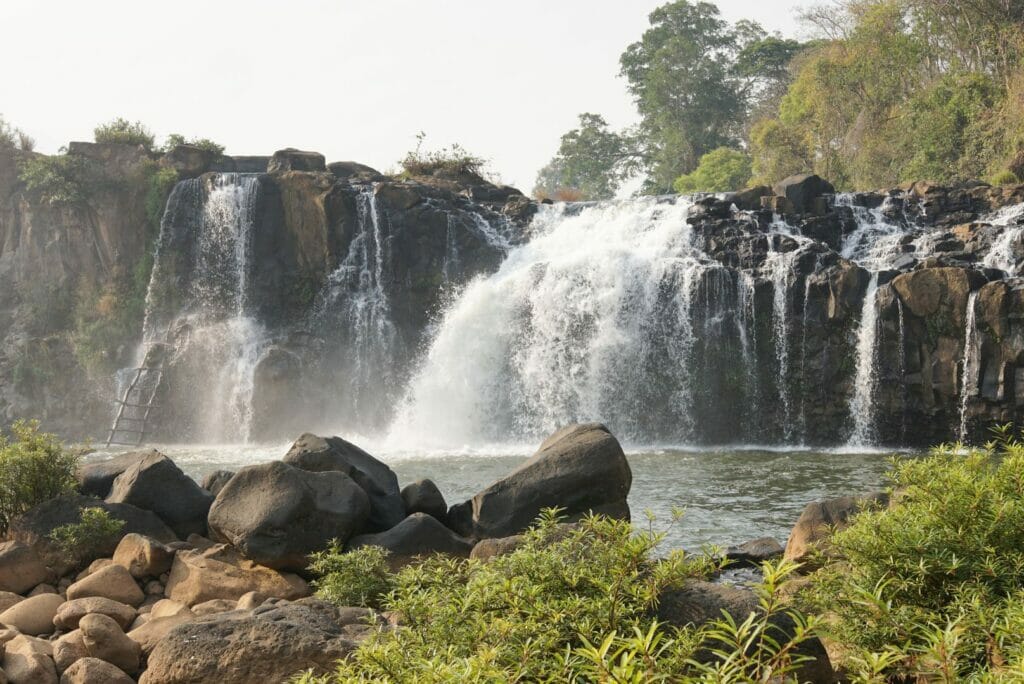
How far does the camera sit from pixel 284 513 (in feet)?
30.3

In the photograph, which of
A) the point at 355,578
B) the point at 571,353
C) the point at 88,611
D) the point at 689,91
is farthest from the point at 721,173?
the point at 88,611

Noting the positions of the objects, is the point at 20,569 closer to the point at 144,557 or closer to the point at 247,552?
the point at 144,557

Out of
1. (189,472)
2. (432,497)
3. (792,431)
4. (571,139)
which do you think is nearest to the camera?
(432,497)

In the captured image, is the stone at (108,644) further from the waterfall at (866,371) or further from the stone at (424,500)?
the waterfall at (866,371)

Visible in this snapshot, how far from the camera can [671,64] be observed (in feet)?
173

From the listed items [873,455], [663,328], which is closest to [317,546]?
[873,455]

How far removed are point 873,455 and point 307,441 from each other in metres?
11.9

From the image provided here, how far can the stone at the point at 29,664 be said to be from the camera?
640cm

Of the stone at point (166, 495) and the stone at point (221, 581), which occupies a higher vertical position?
the stone at point (166, 495)

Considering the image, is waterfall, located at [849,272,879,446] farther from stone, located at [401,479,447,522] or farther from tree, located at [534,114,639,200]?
tree, located at [534,114,639,200]

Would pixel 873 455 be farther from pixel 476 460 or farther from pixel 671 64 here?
pixel 671 64

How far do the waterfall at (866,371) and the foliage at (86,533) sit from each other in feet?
51.9

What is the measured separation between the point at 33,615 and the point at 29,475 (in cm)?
287

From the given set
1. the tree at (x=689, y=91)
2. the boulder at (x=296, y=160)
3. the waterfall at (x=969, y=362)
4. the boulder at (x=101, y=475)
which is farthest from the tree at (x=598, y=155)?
the boulder at (x=101, y=475)
